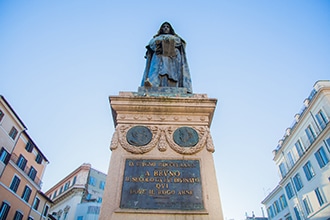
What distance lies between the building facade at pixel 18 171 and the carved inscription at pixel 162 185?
24827 millimetres

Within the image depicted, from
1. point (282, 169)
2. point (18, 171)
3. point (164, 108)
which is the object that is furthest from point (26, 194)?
point (282, 169)

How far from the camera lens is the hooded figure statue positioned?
21.7 ft

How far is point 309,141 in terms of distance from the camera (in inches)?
1008

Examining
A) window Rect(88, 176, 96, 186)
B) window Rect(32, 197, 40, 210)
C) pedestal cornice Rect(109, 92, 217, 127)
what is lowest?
pedestal cornice Rect(109, 92, 217, 127)

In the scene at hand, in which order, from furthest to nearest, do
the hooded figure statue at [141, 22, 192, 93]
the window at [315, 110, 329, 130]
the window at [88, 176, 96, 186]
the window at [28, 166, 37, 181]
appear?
1. the window at [88, 176, 96, 186]
2. the window at [28, 166, 37, 181]
3. the window at [315, 110, 329, 130]
4. the hooded figure statue at [141, 22, 192, 93]

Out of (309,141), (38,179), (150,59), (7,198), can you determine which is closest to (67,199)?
(38,179)

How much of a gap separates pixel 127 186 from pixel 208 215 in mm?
1431

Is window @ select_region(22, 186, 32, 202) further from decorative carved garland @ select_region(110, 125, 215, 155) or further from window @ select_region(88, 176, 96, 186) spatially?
decorative carved garland @ select_region(110, 125, 215, 155)

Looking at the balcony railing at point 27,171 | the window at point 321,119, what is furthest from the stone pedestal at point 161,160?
the balcony railing at point 27,171

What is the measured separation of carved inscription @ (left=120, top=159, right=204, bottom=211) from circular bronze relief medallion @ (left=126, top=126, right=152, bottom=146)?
40 centimetres

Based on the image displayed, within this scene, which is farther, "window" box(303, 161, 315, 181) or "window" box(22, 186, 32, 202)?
"window" box(22, 186, 32, 202)

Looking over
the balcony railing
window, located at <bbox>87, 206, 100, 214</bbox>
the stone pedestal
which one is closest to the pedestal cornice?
the stone pedestal

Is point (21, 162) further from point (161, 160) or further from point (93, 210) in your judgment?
point (161, 160)

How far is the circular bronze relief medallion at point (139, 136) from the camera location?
4691 mm
